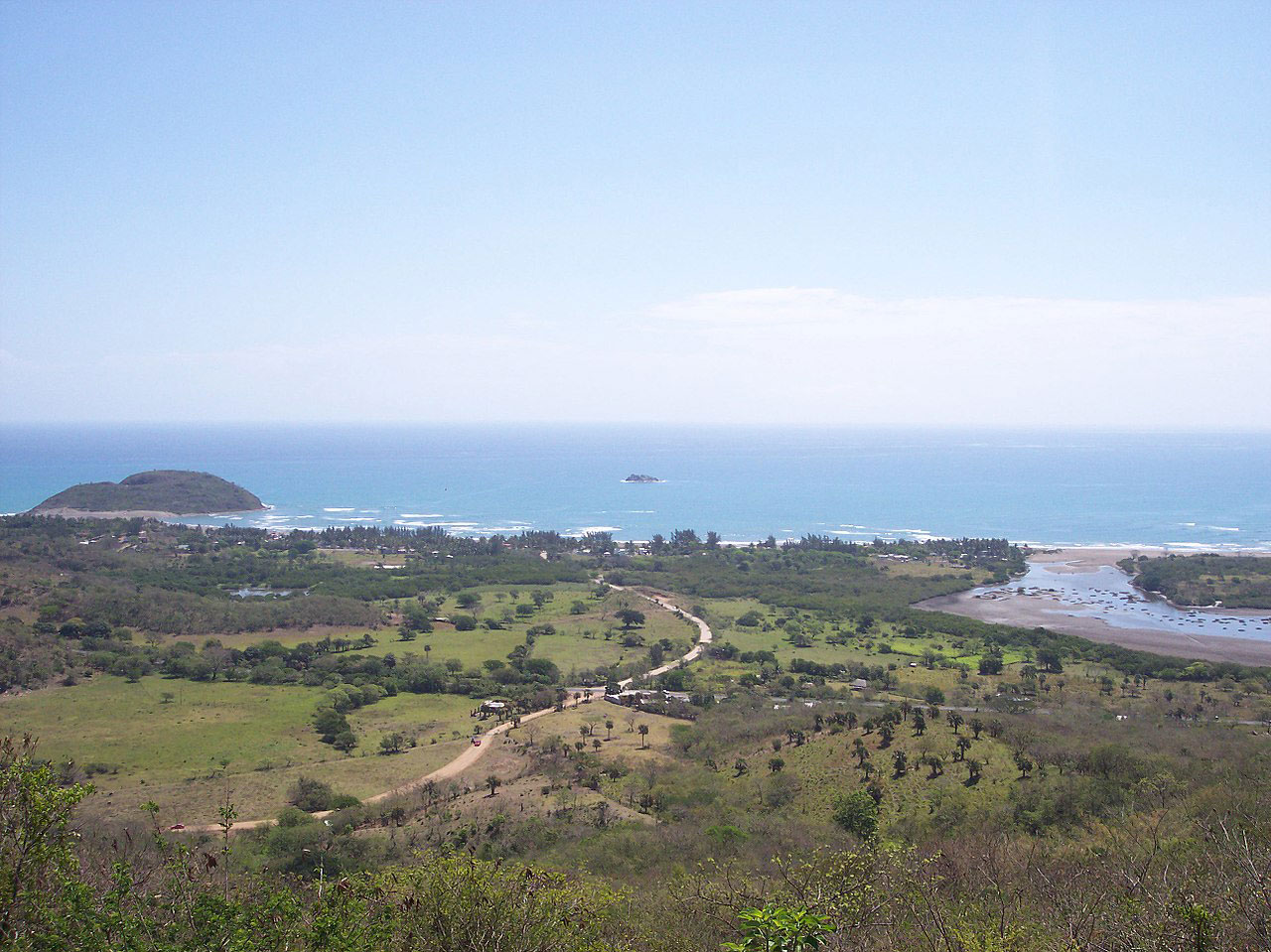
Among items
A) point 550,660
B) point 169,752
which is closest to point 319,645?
point 550,660

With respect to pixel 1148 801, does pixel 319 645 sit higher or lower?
lower

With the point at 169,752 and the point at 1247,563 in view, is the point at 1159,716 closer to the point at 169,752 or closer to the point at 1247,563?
the point at 169,752

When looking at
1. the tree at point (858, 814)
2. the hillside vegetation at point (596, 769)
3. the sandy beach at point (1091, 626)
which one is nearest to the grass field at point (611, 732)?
the hillside vegetation at point (596, 769)

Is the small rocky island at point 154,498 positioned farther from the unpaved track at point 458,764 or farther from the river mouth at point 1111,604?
the river mouth at point 1111,604

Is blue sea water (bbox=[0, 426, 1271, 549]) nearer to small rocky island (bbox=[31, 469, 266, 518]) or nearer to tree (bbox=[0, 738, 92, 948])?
small rocky island (bbox=[31, 469, 266, 518])

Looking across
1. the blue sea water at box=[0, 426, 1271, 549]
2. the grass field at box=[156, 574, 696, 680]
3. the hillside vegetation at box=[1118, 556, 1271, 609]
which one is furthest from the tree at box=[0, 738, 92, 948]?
the blue sea water at box=[0, 426, 1271, 549]

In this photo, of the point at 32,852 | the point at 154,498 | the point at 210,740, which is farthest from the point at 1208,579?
the point at 154,498

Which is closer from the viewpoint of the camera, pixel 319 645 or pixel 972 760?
pixel 972 760
